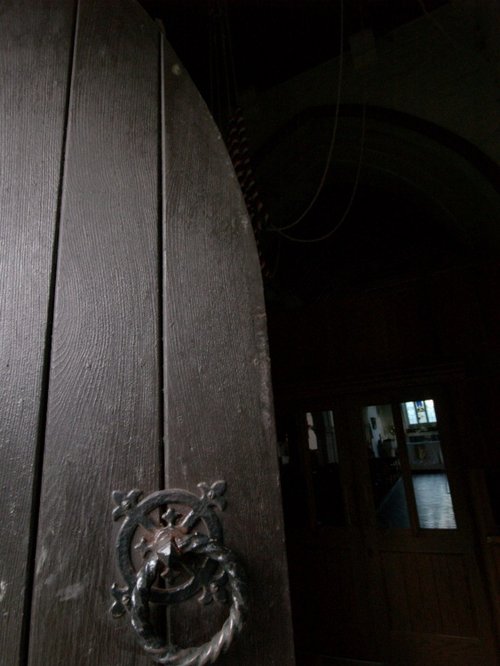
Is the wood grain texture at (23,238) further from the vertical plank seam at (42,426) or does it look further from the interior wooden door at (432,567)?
the interior wooden door at (432,567)

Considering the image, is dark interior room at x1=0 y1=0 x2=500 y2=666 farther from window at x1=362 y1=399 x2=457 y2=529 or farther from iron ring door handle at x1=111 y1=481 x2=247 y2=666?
window at x1=362 y1=399 x2=457 y2=529

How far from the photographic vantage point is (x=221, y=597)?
45 cm

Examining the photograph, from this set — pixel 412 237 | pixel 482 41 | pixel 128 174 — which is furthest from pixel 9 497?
pixel 412 237

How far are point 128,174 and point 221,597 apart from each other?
2.23 feet

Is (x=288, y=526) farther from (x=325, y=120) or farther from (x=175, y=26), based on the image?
(x=175, y=26)

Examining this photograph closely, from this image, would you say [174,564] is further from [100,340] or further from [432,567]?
[432,567]

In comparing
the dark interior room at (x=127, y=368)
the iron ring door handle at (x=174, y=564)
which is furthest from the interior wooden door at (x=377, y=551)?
the iron ring door handle at (x=174, y=564)

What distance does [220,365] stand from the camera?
1.87ft

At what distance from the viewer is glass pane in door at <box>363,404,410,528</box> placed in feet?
11.5

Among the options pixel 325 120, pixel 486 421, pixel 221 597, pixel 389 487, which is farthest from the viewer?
pixel 389 487

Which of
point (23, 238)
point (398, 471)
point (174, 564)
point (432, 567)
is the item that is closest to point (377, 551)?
point (432, 567)

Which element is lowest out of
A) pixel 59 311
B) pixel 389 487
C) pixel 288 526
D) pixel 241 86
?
pixel 288 526

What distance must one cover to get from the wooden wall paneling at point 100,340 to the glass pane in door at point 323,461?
3.32 metres

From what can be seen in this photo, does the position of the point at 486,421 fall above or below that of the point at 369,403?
below
